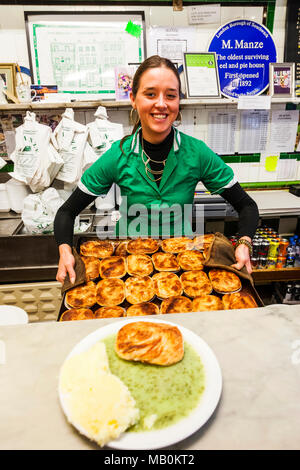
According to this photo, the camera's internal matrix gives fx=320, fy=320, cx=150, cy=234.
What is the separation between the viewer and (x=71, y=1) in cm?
278

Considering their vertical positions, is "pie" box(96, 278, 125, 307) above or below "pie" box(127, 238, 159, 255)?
below

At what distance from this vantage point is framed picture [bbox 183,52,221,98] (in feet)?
9.51

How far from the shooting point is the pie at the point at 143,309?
1152mm

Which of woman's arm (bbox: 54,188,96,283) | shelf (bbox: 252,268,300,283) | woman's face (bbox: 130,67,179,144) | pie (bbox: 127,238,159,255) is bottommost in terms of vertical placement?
shelf (bbox: 252,268,300,283)

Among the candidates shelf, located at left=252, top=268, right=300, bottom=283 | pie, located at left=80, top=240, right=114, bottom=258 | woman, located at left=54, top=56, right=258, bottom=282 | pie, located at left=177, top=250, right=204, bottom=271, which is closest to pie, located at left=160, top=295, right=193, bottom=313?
pie, located at left=177, top=250, right=204, bottom=271

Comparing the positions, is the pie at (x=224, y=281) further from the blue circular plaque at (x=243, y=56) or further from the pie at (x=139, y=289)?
the blue circular plaque at (x=243, y=56)

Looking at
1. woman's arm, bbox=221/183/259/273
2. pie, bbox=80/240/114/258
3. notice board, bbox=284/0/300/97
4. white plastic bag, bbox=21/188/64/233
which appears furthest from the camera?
notice board, bbox=284/0/300/97

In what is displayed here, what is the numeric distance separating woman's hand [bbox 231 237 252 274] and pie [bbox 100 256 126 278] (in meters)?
0.49

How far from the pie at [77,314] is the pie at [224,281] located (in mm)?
512

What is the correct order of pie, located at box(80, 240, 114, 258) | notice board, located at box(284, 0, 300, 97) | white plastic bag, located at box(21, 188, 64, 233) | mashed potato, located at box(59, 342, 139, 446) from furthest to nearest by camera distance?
notice board, located at box(284, 0, 300, 97)
white plastic bag, located at box(21, 188, 64, 233)
pie, located at box(80, 240, 114, 258)
mashed potato, located at box(59, 342, 139, 446)

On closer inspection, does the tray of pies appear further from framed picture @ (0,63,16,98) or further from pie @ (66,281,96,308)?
framed picture @ (0,63,16,98)

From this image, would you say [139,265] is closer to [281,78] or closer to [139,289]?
[139,289]
